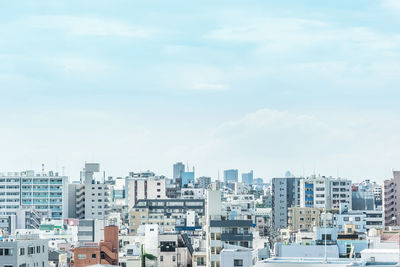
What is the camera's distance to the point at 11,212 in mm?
116312

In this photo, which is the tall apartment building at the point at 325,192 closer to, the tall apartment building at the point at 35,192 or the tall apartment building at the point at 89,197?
the tall apartment building at the point at 89,197

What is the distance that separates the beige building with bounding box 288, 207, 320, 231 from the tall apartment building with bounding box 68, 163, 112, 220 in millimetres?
21842

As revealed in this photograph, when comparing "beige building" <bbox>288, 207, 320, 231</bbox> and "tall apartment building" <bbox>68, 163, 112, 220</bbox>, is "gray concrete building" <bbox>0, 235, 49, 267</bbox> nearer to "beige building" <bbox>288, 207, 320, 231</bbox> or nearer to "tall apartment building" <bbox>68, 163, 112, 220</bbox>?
"beige building" <bbox>288, 207, 320, 231</bbox>

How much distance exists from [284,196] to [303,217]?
77.3ft

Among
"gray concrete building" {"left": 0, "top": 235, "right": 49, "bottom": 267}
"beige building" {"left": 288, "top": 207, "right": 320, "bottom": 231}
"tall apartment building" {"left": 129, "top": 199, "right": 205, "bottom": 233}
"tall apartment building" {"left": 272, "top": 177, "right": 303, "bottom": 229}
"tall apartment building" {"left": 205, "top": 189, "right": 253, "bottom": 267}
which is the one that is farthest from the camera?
"tall apartment building" {"left": 272, "top": 177, "right": 303, "bottom": 229}

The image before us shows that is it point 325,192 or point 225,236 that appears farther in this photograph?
point 325,192

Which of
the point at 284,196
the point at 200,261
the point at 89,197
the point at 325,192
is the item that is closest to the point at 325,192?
the point at 325,192

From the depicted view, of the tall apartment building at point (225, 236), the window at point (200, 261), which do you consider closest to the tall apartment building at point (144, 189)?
the window at point (200, 261)

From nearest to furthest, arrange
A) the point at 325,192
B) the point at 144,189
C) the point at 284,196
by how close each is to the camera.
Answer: the point at 325,192 → the point at 284,196 → the point at 144,189

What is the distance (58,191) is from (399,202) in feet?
112

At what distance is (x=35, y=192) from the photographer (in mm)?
117062

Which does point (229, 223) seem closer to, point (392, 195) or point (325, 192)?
point (325, 192)

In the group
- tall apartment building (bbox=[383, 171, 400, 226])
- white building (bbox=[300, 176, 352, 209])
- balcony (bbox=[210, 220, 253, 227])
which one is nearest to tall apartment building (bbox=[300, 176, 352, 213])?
white building (bbox=[300, 176, 352, 209])

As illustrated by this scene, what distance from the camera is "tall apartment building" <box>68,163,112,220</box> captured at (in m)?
114
